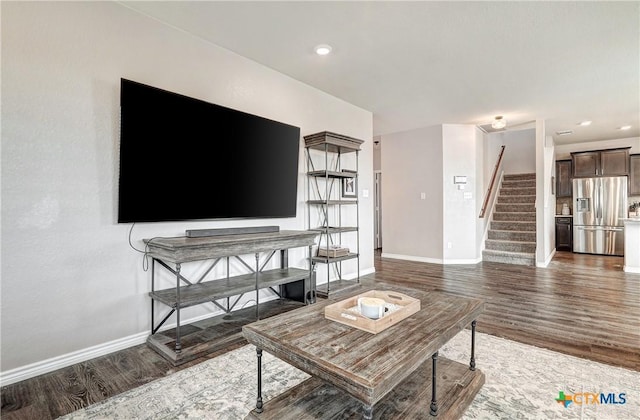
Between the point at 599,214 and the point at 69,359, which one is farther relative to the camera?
the point at 599,214

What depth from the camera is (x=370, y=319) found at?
1.57m

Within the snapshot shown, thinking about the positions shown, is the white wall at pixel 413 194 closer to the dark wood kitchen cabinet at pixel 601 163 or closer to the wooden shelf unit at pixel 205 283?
the wooden shelf unit at pixel 205 283

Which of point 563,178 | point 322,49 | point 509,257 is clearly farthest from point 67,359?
point 563,178

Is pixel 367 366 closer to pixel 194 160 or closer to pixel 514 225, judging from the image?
pixel 194 160

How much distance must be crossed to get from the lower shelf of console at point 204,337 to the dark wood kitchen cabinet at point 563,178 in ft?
26.0

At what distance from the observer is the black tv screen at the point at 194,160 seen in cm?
234

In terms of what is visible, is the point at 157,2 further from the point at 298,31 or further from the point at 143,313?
the point at 143,313

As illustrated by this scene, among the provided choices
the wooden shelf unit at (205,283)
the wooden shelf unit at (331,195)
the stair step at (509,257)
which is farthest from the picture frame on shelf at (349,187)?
the stair step at (509,257)

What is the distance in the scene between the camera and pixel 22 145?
6.42 ft

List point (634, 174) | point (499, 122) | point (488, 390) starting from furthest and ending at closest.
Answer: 1. point (634, 174)
2. point (499, 122)
3. point (488, 390)

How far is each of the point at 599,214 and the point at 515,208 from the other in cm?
172

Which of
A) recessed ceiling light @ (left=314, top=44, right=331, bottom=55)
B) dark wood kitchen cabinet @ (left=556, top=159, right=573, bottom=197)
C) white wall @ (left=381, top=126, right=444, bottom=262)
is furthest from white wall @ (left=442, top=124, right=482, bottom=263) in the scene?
recessed ceiling light @ (left=314, top=44, right=331, bottom=55)

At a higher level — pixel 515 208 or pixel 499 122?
pixel 499 122

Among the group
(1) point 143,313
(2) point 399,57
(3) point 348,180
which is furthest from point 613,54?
(1) point 143,313
